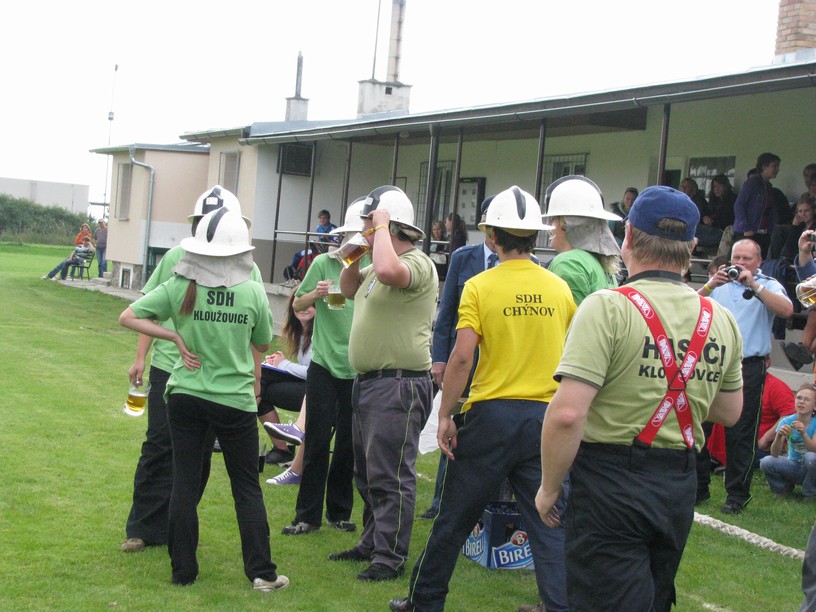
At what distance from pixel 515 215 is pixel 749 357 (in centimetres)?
365

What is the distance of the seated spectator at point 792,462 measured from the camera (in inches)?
303

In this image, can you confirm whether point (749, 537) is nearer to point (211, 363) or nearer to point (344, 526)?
point (344, 526)

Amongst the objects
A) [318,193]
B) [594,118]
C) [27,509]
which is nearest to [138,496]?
[27,509]

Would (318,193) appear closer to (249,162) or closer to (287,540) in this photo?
(249,162)

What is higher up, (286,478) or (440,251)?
(440,251)

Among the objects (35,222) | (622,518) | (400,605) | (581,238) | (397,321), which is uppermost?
(35,222)

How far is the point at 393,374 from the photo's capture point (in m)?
5.29

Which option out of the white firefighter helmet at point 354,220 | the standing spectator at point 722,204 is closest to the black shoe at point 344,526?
the white firefighter helmet at point 354,220

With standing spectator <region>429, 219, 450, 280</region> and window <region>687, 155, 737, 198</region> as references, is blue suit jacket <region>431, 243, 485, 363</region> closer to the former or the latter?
window <region>687, 155, 737, 198</region>

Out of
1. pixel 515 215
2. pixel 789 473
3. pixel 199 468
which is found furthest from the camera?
pixel 789 473

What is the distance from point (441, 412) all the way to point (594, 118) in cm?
1136

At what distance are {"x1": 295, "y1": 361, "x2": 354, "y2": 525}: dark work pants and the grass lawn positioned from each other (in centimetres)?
22

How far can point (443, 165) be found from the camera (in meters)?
21.2

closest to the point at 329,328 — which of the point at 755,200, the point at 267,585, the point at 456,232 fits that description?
the point at 267,585
